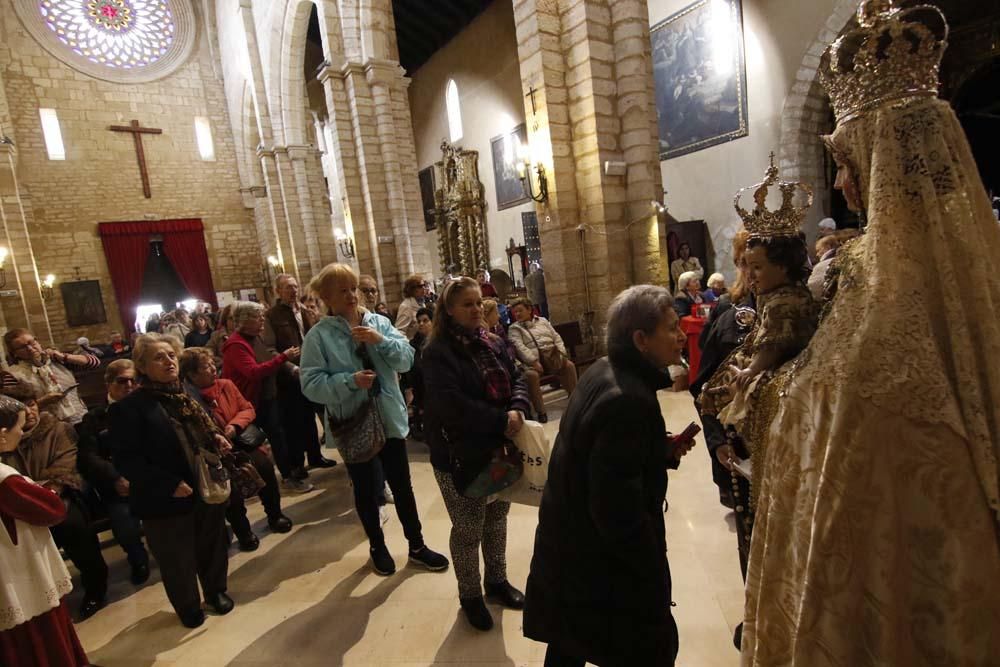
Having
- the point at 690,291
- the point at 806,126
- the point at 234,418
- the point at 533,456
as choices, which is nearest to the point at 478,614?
the point at 533,456

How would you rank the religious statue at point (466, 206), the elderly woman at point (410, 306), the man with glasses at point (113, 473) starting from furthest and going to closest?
the religious statue at point (466, 206), the elderly woman at point (410, 306), the man with glasses at point (113, 473)

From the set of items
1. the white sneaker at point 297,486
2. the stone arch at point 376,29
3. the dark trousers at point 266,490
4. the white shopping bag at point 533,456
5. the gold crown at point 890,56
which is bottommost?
the white sneaker at point 297,486

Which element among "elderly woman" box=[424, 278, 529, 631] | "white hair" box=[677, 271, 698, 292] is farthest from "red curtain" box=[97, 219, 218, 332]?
"elderly woman" box=[424, 278, 529, 631]

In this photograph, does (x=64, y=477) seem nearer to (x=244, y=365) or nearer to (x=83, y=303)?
(x=244, y=365)

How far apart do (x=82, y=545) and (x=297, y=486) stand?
1.60m

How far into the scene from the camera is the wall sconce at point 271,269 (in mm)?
15598

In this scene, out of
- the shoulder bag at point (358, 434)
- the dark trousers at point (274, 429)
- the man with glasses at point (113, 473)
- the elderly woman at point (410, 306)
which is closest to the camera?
the shoulder bag at point (358, 434)

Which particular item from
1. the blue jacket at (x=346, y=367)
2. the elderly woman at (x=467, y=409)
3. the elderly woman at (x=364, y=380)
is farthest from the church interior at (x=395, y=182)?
the blue jacket at (x=346, y=367)

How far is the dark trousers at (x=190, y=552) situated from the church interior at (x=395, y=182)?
7.8 inches

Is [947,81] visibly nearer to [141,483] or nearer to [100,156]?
[141,483]

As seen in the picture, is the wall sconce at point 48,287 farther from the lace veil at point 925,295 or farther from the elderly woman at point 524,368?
the lace veil at point 925,295

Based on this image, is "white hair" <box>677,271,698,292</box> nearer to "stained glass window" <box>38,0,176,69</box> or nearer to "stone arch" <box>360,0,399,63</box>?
"stone arch" <box>360,0,399,63</box>

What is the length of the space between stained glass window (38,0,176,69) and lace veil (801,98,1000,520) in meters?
20.9

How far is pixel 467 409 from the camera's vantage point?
206 cm
